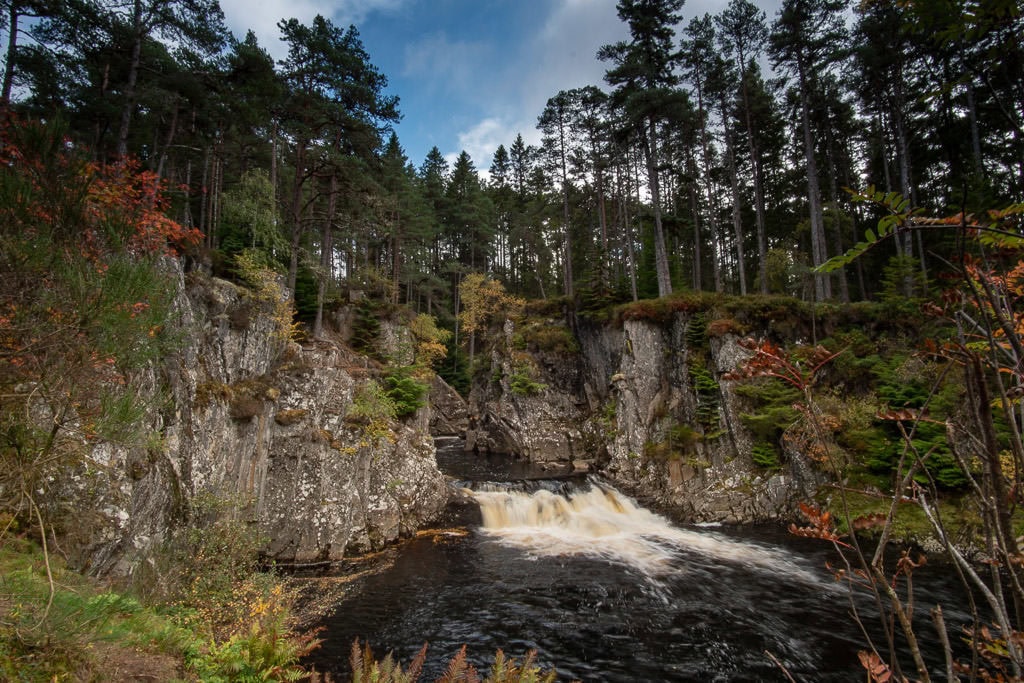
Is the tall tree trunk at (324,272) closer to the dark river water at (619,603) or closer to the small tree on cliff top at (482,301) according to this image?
the dark river water at (619,603)

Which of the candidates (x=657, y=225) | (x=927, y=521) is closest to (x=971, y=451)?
(x=927, y=521)

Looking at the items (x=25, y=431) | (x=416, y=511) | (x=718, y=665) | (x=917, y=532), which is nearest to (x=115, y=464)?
(x=25, y=431)

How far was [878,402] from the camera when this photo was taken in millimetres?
14727

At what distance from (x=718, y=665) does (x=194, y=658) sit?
8.10 m

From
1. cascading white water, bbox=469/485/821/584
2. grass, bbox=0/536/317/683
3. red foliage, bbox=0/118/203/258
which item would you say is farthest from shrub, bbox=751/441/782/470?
red foliage, bbox=0/118/203/258

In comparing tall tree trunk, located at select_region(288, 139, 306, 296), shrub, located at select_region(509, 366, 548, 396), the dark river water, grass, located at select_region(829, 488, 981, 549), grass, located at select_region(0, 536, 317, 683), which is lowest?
the dark river water

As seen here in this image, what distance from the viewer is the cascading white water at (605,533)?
12164mm

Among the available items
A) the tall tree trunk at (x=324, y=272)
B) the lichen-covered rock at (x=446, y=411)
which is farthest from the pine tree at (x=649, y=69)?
the lichen-covered rock at (x=446, y=411)

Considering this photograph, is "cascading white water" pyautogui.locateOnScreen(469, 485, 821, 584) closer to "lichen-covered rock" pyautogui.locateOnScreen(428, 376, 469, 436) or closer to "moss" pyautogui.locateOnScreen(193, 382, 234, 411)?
"moss" pyautogui.locateOnScreen(193, 382, 234, 411)

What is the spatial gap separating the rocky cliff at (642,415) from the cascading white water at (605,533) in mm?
1730

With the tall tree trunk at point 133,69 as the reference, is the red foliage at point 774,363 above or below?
below

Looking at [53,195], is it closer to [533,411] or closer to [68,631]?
[68,631]

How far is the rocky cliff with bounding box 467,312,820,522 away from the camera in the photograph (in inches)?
621

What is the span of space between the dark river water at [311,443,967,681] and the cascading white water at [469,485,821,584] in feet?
0.20
